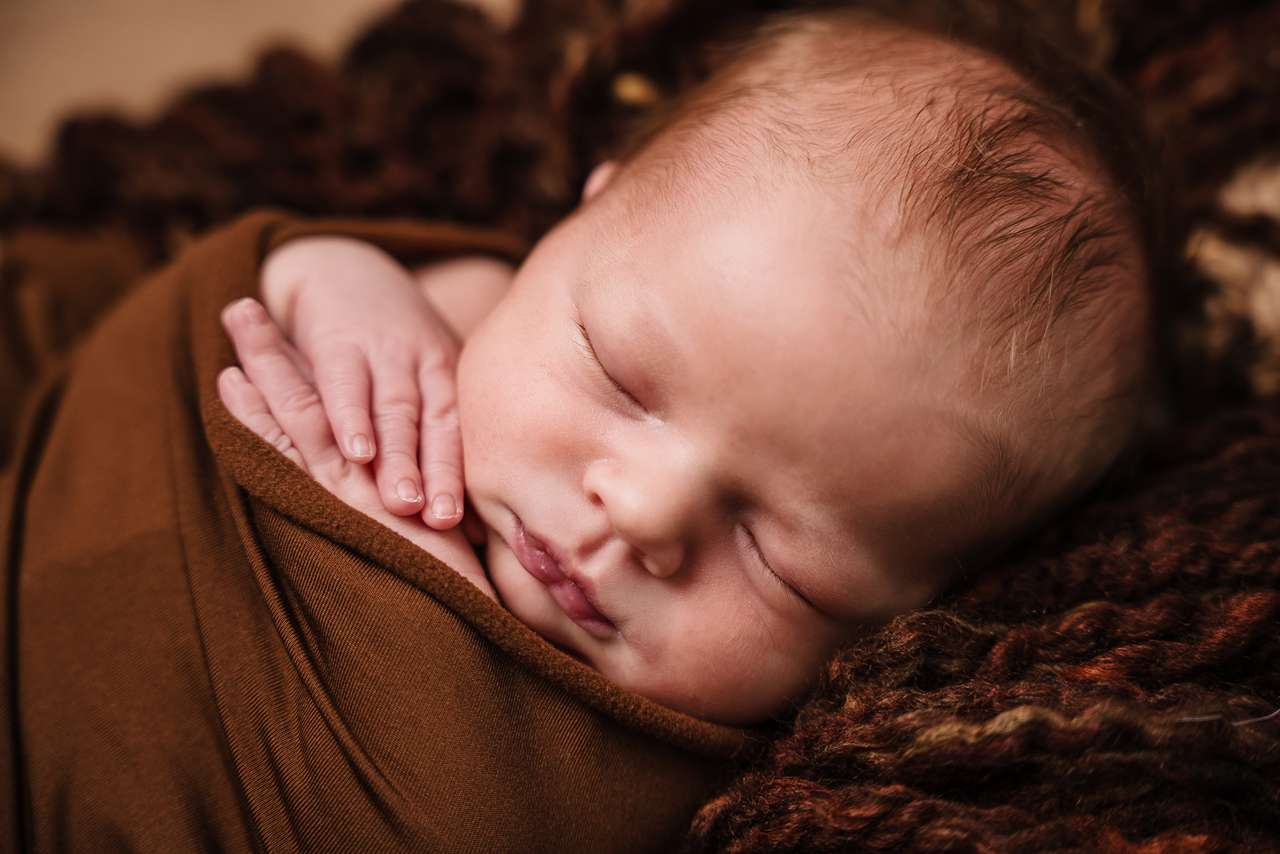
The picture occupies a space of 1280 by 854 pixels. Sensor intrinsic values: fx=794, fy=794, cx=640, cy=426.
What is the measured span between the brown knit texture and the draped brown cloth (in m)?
0.17

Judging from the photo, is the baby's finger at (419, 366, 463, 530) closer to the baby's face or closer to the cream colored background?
the baby's face

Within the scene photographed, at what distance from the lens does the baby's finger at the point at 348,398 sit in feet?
3.10

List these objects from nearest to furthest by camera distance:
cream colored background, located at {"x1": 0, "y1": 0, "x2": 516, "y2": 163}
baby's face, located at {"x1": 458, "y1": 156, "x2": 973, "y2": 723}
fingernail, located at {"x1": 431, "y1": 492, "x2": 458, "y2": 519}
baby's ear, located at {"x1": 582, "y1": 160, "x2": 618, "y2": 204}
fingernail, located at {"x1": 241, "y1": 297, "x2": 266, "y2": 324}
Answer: baby's face, located at {"x1": 458, "y1": 156, "x2": 973, "y2": 723}
fingernail, located at {"x1": 431, "y1": 492, "x2": 458, "y2": 519}
fingernail, located at {"x1": 241, "y1": 297, "x2": 266, "y2": 324}
baby's ear, located at {"x1": 582, "y1": 160, "x2": 618, "y2": 204}
cream colored background, located at {"x1": 0, "y1": 0, "x2": 516, "y2": 163}

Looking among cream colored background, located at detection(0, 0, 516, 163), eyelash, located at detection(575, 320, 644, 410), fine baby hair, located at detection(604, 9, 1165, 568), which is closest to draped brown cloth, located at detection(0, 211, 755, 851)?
eyelash, located at detection(575, 320, 644, 410)

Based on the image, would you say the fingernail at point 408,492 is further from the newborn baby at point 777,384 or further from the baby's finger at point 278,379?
the baby's finger at point 278,379

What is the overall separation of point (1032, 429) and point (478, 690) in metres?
0.69

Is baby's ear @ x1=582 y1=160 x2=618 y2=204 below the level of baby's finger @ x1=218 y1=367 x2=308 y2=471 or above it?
above

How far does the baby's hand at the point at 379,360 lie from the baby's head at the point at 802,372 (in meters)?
0.06

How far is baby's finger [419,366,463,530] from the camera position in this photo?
0.95 m

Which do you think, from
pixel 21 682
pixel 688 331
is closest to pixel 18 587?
pixel 21 682

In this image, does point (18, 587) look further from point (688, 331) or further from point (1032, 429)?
point (1032, 429)

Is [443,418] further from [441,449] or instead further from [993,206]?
[993,206]

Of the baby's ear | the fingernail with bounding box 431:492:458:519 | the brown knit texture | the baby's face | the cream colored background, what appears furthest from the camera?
the cream colored background

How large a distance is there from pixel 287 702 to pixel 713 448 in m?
0.54
